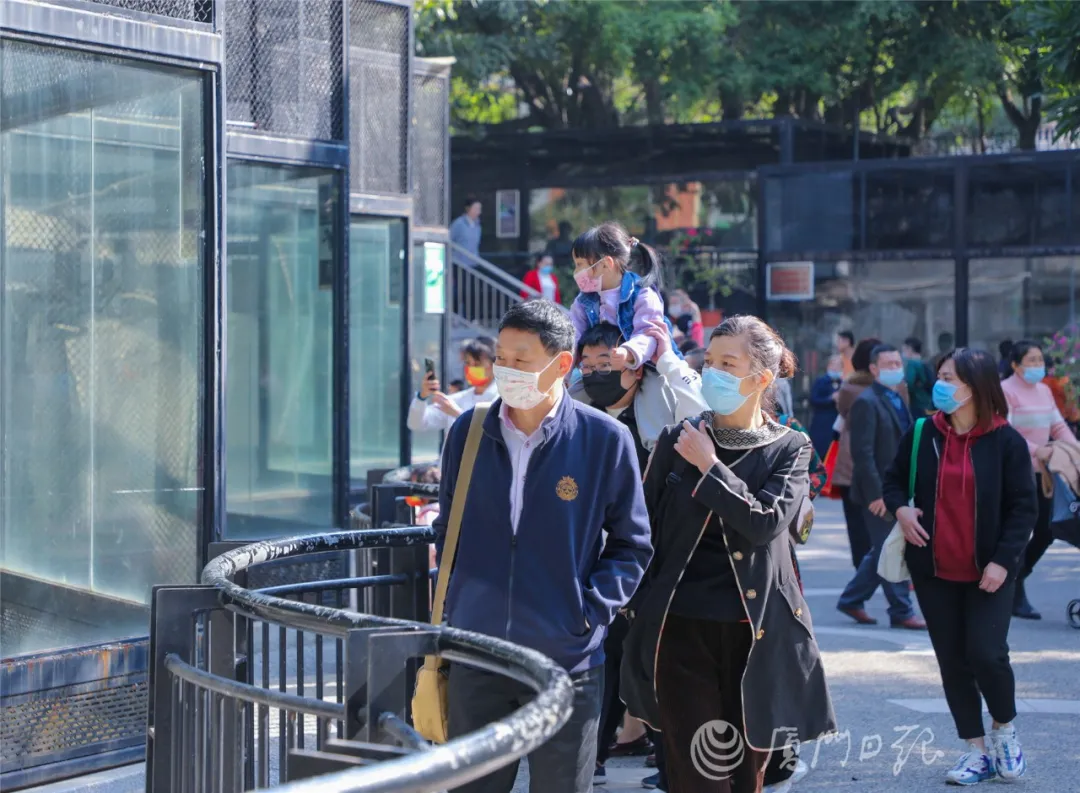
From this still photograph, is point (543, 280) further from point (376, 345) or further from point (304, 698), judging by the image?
point (304, 698)

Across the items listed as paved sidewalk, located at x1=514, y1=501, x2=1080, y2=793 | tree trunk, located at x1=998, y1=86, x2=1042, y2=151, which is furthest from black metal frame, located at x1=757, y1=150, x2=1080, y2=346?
paved sidewalk, located at x1=514, y1=501, x2=1080, y2=793

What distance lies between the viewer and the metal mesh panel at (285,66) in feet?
27.1

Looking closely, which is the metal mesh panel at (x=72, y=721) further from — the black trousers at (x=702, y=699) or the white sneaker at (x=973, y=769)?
the white sneaker at (x=973, y=769)

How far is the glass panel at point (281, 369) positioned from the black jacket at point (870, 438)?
3368mm

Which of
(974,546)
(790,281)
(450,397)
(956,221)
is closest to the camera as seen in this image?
(974,546)

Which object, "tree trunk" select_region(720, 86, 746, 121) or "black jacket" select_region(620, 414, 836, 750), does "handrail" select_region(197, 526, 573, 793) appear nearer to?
"black jacket" select_region(620, 414, 836, 750)

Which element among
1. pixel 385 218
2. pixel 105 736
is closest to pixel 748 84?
pixel 385 218

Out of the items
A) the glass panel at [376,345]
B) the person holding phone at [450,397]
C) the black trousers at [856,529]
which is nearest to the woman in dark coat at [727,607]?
the person holding phone at [450,397]

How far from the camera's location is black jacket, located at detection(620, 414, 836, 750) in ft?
14.2

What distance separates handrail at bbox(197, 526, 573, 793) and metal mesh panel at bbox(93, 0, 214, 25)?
2.85 m

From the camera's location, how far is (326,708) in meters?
3.03

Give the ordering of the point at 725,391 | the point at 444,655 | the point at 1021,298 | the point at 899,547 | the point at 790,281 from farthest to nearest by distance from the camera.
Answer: the point at 790,281 < the point at 1021,298 < the point at 899,547 < the point at 725,391 < the point at 444,655

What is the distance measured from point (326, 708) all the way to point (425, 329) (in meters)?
10.7

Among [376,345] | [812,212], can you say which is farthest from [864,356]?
[812,212]
